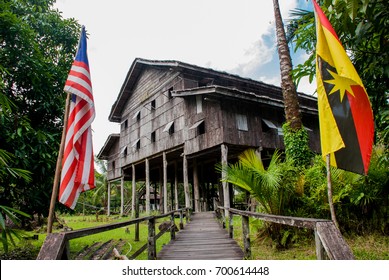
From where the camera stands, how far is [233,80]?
1700 cm

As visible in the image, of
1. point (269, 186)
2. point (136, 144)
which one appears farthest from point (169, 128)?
point (269, 186)

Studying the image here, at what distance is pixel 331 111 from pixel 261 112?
12514mm

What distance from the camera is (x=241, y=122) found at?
48.4ft

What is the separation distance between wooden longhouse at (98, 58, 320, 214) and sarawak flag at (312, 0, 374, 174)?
936 centimetres

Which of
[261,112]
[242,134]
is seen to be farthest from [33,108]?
[261,112]

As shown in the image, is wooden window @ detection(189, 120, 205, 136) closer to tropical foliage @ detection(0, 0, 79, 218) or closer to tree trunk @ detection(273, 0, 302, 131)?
tree trunk @ detection(273, 0, 302, 131)

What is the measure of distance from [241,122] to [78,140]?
11540 mm

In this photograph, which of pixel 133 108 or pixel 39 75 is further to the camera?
pixel 133 108

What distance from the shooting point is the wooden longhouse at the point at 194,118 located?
14.2 metres

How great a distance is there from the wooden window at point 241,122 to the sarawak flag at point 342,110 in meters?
10.9

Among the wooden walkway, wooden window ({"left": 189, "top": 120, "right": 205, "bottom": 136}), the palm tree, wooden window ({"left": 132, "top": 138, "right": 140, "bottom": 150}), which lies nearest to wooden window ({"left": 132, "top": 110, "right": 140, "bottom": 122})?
wooden window ({"left": 132, "top": 138, "right": 140, "bottom": 150})

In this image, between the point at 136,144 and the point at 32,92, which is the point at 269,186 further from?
the point at 136,144

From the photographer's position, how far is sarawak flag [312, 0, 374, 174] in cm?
329
